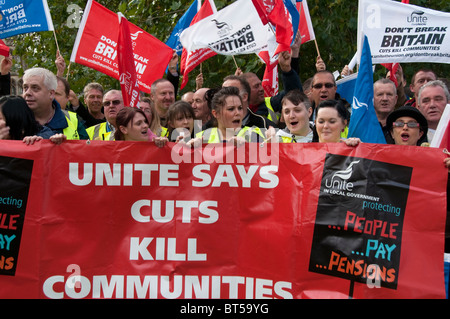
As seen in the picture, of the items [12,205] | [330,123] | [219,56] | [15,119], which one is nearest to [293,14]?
[330,123]

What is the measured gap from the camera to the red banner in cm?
529

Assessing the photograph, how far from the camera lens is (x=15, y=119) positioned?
582 centimetres

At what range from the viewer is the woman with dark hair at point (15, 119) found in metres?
5.79

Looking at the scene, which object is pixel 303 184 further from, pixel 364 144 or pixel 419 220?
pixel 419 220

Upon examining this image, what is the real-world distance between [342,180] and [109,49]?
171 inches

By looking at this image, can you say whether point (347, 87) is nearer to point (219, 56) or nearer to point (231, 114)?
point (231, 114)

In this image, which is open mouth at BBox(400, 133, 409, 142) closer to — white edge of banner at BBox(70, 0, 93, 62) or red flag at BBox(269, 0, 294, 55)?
red flag at BBox(269, 0, 294, 55)

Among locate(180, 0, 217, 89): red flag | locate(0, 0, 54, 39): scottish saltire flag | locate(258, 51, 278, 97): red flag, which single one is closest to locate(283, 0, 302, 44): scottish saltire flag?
locate(258, 51, 278, 97): red flag

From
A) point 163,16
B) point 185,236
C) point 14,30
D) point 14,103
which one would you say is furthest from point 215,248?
point 163,16

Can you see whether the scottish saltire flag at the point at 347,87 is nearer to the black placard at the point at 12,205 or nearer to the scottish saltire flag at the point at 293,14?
the scottish saltire flag at the point at 293,14

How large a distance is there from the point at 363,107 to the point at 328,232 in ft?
→ 4.41

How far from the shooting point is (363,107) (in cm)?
610

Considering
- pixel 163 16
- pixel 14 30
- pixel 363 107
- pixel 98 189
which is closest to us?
pixel 98 189

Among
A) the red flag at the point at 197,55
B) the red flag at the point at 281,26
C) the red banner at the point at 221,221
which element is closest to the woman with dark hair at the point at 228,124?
the red banner at the point at 221,221
